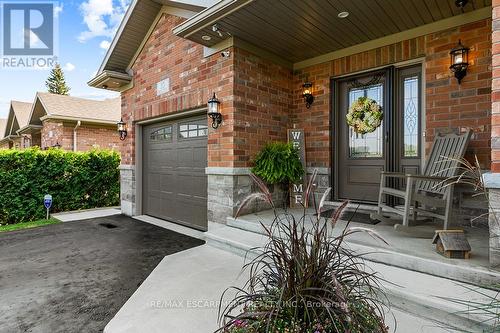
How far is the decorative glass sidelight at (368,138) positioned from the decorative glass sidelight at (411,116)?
12.6 inches

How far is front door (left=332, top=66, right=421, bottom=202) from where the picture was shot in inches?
154

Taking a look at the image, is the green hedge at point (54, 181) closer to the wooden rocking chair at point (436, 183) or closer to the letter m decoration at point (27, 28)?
the letter m decoration at point (27, 28)

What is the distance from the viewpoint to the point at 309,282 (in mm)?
1334

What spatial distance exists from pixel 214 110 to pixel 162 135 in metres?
2.22

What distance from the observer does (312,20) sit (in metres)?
3.59

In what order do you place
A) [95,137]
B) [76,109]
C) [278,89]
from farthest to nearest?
1. [95,137]
2. [76,109]
3. [278,89]

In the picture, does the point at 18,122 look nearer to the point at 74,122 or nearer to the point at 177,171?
the point at 74,122

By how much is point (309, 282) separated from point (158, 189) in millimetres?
5264

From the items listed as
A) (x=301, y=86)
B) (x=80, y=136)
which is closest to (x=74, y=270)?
(x=301, y=86)

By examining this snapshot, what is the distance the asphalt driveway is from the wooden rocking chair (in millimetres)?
2896

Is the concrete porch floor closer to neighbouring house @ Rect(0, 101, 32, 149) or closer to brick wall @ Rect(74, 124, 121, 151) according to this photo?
brick wall @ Rect(74, 124, 121, 151)

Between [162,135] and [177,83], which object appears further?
[162,135]

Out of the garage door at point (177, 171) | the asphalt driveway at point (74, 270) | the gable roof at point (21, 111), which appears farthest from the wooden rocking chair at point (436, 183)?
the gable roof at point (21, 111)

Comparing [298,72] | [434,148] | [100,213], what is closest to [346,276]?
[434,148]
